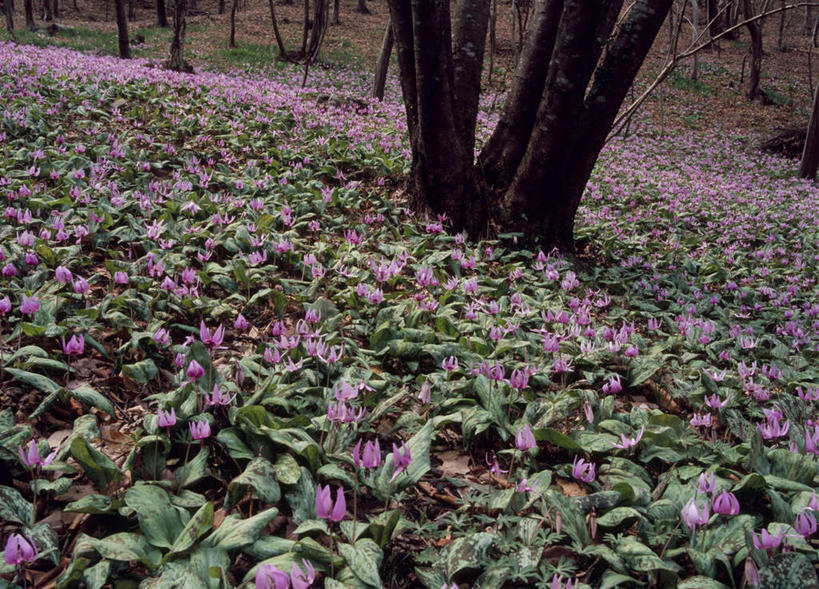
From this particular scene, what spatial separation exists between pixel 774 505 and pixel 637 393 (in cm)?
132

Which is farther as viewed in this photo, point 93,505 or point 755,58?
point 755,58

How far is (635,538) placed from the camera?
1.76 metres

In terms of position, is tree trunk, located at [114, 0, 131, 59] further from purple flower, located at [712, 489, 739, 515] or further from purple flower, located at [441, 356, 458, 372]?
purple flower, located at [712, 489, 739, 515]

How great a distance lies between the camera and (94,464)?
5.65 ft

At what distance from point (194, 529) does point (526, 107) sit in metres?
4.92

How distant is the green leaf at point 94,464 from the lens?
1.70m

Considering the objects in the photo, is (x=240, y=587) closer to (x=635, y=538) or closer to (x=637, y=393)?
(x=635, y=538)

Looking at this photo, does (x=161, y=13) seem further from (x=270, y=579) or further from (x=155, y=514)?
(x=270, y=579)

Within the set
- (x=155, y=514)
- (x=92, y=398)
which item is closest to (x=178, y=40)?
(x=92, y=398)

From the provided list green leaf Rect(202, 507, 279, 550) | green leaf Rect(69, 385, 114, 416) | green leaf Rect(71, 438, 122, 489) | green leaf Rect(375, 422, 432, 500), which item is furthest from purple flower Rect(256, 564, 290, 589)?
green leaf Rect(69, 385, 114, 416)

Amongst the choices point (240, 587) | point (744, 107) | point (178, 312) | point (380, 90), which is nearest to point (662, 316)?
point (178, 312)

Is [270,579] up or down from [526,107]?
down

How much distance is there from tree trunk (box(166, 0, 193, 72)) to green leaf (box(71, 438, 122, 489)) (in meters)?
12.3

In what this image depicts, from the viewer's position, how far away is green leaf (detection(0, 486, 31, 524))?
153 centimetres
